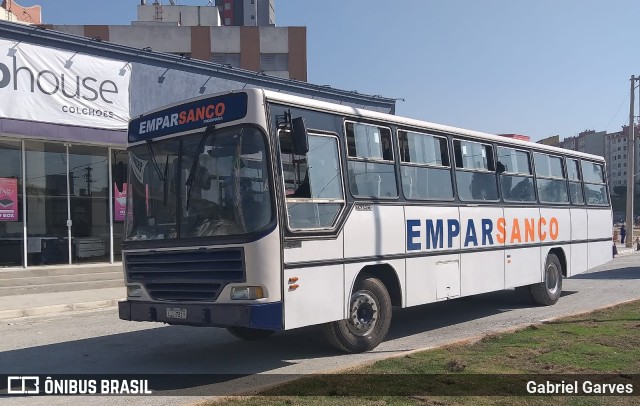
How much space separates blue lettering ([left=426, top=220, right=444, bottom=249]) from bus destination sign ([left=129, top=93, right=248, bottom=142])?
147 inches

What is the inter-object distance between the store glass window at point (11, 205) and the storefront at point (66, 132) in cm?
2

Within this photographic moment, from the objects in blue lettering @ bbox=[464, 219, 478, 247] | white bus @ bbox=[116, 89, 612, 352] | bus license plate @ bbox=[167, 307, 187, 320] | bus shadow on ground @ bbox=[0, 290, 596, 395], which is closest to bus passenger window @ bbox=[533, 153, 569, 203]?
white bus @ bbox=[116, 89, 612, 352]

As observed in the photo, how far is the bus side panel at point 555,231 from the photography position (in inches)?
501

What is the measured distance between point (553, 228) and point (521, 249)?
1.66m

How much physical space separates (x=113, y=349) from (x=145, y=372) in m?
1.75

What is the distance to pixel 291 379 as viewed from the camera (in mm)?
6805

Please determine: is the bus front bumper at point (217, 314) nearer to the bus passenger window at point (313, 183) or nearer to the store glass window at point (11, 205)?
the bus passenger window at point (313, 183)

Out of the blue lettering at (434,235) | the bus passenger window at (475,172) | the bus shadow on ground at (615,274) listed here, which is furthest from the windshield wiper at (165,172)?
the bus shadow on ground at (615,274)

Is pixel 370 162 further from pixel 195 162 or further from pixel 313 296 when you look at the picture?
pixel 195 162

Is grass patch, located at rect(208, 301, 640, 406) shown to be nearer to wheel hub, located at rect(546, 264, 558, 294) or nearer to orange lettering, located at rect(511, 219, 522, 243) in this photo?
orange lettering, located at rect(511, 219, 522, 243)

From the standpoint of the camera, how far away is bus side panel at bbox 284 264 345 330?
7.09 meters

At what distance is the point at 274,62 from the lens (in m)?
54.7

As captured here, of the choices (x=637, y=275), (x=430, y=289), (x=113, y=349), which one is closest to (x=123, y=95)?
(x=113, y=349)

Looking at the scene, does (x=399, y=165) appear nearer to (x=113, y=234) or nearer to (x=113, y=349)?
(x=113, y=349)
